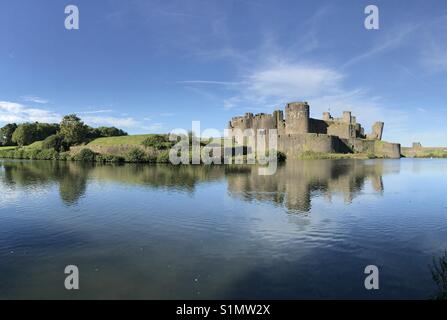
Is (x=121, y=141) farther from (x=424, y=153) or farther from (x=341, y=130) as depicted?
(x=424, y=153)

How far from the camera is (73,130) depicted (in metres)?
70.5

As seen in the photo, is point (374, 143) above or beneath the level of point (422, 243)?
above

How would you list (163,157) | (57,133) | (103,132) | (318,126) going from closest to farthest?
(163,157), (57,133), (318,126), (103,132)

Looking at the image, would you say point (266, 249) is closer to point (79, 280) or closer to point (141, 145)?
point (79, 280)

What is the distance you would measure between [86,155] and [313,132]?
4380 centimetres

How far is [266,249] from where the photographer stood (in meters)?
10.3

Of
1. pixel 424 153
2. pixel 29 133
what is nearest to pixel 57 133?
pixel 29 133

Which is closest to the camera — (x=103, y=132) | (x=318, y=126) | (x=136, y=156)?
(x=136, y=156)

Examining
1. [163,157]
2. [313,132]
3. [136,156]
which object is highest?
[313,132]

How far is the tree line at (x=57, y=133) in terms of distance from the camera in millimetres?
70812

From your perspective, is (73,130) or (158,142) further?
(73,130)

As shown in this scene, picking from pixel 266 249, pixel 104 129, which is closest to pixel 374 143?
pixel 104 129

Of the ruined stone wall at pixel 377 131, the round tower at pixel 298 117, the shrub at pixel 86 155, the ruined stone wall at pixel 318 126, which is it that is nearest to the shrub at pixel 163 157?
the shrub at pixel 86 155
